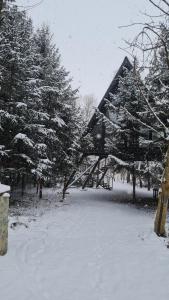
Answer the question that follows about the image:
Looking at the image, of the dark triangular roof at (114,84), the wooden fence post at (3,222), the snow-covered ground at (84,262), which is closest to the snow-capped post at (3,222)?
the wooden fence post at (3,222)

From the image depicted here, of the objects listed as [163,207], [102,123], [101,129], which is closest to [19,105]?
[163,207]

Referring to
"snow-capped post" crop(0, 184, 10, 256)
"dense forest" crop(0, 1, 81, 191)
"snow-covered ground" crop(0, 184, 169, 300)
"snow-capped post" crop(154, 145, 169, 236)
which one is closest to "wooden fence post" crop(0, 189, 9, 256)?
"snow-capped post" crop(0, 184, 10, 256)

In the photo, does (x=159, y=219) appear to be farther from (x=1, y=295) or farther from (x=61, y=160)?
(x=61, y=160)

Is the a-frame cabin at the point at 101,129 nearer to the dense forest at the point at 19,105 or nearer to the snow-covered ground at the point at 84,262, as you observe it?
the dense forest at the point at 19,105

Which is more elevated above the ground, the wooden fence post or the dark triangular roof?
the dark triangular roof

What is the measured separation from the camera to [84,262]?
28.2 ft

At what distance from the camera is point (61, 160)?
24.5 metres

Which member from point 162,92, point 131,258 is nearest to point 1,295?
point 131,258

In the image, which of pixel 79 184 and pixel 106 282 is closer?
pixel 106 282

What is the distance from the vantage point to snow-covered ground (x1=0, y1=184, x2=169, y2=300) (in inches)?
260

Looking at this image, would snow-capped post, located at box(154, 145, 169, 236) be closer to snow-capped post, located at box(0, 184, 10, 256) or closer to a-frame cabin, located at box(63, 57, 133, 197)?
snow-capped post, located at box(0, 184, 10, 256)

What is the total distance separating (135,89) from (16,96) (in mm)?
7184

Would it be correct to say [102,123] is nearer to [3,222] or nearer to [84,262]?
[84,262]

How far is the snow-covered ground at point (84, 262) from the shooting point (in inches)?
260
